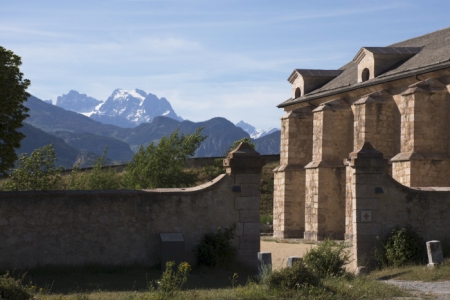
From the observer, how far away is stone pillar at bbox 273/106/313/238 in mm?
34125

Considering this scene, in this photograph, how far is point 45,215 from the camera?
603 inches

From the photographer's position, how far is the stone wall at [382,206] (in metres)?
17.2

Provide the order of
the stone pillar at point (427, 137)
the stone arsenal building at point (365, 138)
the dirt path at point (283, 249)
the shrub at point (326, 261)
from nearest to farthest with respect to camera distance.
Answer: the shrub at point (326, 261), the stone arsenal building at point (365, 138), the dirt path at point (283, 249), the stone pillar at point (427, 137)

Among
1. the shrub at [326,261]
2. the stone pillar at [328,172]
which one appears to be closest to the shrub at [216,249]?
the shrub at [326,261]

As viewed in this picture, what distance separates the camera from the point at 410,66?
28.0m

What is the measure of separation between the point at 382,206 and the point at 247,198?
3.49m

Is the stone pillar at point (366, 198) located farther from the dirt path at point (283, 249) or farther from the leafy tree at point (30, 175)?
the leafy tree at point (30, 175)

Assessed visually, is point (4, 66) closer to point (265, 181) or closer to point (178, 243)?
point (178, 243)

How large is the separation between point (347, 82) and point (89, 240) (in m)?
20.3

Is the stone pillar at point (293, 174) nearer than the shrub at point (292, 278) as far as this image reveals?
No

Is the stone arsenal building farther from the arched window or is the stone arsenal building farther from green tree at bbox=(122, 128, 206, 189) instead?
green tree at bbox=(122, 128, 206, 189)

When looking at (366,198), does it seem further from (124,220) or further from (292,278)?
(124,220)

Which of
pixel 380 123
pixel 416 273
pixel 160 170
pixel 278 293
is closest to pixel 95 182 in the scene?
pixel 160 170

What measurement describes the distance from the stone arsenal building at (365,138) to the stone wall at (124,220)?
290 centimetres
